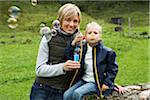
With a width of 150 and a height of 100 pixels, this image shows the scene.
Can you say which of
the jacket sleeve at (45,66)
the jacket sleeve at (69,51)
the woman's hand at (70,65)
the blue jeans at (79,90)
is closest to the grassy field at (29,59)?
the blue jeans at (79,90)

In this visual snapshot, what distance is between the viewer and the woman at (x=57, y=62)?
3.72 m

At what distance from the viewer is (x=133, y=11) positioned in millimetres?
36062

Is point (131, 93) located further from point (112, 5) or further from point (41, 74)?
point (112, 5)

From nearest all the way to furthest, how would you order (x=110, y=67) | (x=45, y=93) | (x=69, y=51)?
(x=69, y=51) → (x=45, y=93) → (x=110, y=67)

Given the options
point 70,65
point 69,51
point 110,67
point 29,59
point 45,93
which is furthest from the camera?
point 29,59

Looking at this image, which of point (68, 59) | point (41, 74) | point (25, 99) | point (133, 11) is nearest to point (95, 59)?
point (68, 59)

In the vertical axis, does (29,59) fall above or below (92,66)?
below

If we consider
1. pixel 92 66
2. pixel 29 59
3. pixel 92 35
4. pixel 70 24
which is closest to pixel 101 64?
pixel 92 66

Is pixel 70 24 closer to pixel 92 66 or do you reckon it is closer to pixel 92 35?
pixel 92 35

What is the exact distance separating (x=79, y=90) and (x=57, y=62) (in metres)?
0.38

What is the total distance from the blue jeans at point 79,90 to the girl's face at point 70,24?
576 millimetres

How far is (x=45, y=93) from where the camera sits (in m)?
3.92

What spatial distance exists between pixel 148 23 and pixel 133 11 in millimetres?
5475

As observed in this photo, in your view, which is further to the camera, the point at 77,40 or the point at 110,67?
the point at 110,67
